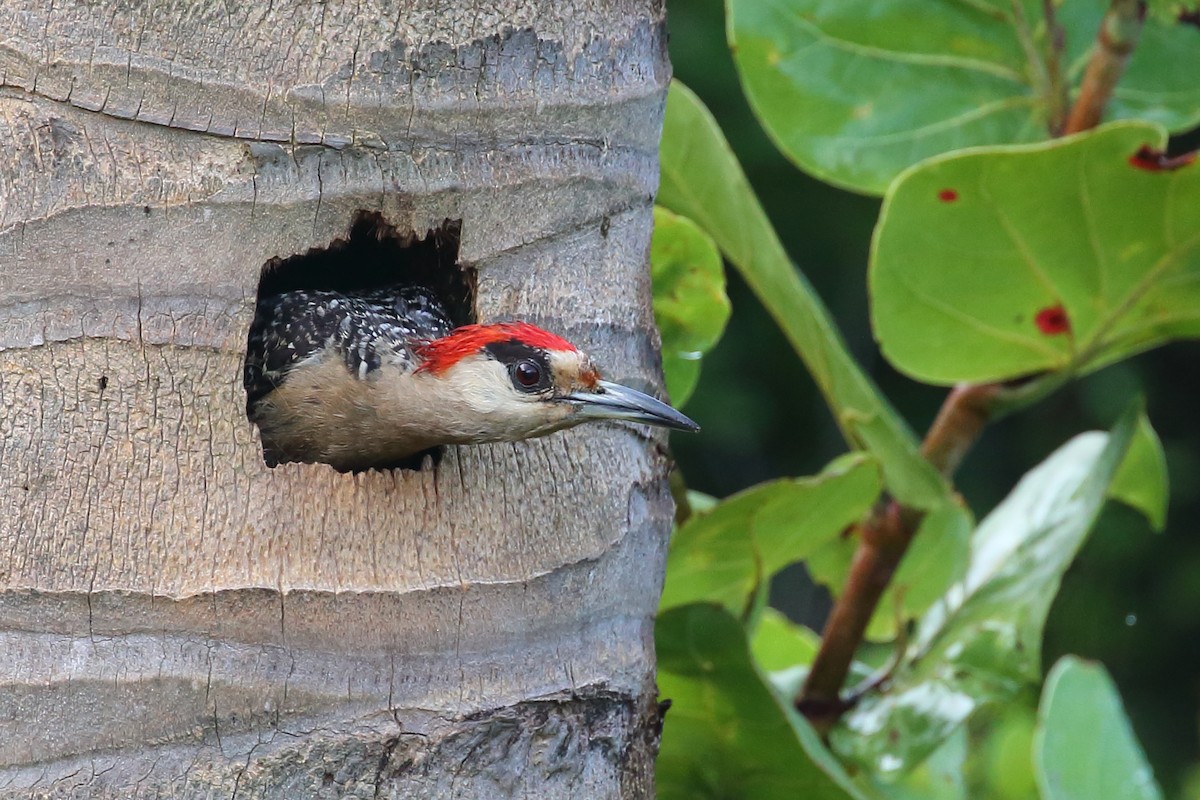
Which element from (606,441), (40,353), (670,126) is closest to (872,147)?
(670,126)

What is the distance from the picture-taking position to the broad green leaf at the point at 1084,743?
302 cm

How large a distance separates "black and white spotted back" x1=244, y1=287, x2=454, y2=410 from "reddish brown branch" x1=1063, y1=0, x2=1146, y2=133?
1394mm

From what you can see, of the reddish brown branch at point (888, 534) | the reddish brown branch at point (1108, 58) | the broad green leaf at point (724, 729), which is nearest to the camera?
the broad green leaf at point (724, 729)

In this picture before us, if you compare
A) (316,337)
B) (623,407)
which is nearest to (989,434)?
(316,337)

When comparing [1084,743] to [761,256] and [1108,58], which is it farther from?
[1108,58]

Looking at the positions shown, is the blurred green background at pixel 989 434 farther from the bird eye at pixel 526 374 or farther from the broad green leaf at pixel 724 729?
the bird eye at pixel 526 374

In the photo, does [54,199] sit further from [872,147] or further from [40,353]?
[872,147]

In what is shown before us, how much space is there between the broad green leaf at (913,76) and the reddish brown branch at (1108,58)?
0.32 feet

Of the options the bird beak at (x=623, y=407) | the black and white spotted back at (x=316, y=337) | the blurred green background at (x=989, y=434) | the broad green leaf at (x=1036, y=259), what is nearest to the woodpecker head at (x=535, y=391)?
Result: the bird beak at (x=623, y=407)

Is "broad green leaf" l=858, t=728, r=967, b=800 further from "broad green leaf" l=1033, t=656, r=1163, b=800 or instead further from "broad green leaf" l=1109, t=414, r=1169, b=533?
"broad green leaf" l=1109, t=414, r=1169, b=533

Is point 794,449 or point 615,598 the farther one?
point 794,449

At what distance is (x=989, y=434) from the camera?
8.51 metres

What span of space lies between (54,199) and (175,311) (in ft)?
0.68

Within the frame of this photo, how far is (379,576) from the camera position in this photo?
1.87m
